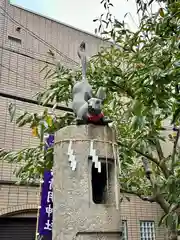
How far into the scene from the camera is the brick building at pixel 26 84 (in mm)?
6844

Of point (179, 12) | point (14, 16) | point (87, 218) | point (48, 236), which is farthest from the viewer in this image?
point (14, 16)

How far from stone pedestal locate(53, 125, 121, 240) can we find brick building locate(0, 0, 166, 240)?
436 centimetres

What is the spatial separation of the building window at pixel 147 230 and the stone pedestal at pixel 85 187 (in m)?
6.64

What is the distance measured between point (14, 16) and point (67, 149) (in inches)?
251

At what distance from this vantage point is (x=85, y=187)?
103 inches

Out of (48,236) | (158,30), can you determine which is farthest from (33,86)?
(158,30)

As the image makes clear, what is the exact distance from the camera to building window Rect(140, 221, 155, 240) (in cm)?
887

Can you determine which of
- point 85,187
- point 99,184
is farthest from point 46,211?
point 85,187

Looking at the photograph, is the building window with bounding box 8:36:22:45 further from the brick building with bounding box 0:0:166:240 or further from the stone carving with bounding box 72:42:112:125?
the stone carving with bounding box 72:42:112:125

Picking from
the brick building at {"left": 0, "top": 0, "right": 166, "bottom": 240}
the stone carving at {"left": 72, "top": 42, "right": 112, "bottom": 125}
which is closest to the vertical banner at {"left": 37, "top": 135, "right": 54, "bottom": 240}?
the brick building at {"left": 0, "top": 0, "right": 166, "bottom": 240}

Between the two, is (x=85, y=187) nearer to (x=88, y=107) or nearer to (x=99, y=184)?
(x=99, y=184)

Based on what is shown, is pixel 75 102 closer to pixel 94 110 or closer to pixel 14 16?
pixel 94 110

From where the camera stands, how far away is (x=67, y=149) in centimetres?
280

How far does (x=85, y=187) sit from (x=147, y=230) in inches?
280
